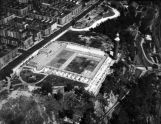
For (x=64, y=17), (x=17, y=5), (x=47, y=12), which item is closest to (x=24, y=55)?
(x=64, y=17)

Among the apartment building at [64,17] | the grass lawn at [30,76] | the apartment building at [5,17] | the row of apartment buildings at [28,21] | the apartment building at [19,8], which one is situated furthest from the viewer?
the apartment building at [19,8]

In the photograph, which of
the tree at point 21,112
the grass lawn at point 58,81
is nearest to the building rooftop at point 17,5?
the grass lawn at point 58,81

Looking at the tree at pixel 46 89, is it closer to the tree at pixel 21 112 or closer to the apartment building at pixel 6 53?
the tree at pixel 21 112

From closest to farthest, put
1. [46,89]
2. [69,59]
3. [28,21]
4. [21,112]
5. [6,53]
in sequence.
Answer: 1. [21,112]
2. [46,89]
3. [6,53]
4. [69,59]
5. [28,21]

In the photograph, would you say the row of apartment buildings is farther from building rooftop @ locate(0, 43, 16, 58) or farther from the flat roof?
the flat roof

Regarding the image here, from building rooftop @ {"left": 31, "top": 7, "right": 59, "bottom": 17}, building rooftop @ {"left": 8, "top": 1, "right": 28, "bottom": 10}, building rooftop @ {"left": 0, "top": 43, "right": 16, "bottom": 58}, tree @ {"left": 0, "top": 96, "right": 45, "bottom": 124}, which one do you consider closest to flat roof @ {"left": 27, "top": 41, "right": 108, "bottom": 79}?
building rooftop @ {"left": 0, "top": 43, "right": 16, "bottom": 58}

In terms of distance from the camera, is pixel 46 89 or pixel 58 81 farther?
pixel 58 81

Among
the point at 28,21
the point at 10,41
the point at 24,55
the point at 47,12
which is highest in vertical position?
the point at 47,12

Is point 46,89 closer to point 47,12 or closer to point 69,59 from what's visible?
point 69,59

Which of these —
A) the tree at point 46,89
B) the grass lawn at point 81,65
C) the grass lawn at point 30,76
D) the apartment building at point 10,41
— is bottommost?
the grass lawn at point 30,76

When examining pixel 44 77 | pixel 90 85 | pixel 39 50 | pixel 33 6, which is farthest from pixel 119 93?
pixel 33 6

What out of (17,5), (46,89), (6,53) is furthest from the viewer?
(17,5)
